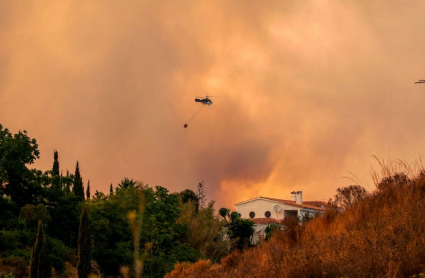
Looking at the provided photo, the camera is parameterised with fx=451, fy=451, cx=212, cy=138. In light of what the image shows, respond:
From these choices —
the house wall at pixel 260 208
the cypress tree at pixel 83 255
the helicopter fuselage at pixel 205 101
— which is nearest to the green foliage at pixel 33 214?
the cypress tree at pixel 83 255

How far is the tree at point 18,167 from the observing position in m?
38.7

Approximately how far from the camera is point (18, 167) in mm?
39188

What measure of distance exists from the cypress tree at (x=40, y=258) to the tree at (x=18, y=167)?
1324 centimetres

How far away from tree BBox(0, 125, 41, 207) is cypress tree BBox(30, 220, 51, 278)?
13.2 m

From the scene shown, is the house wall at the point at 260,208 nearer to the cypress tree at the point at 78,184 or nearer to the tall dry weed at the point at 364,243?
the cypress tree at the point at 78,184

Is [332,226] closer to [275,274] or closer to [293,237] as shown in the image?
[293,237]

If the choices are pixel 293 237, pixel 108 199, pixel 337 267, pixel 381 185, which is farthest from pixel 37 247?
pixel 337 267

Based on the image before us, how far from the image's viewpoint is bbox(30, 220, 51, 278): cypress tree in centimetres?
2670

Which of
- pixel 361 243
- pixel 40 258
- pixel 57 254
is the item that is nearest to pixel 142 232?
pixel 57 254

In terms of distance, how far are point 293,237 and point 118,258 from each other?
25652 millimetres

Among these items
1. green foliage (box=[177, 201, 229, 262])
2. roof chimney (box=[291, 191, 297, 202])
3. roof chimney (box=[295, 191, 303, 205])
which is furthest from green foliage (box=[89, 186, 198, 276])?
roof chimney (box=[291, 191, 297, 202])

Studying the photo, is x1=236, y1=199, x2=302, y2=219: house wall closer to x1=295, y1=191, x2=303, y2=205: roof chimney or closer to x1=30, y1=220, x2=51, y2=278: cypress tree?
x1=295, y1=191, x2=303, y2=205: roof chimney

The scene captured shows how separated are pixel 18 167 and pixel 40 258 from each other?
14306 mm

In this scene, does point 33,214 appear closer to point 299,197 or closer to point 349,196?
point 349,196
